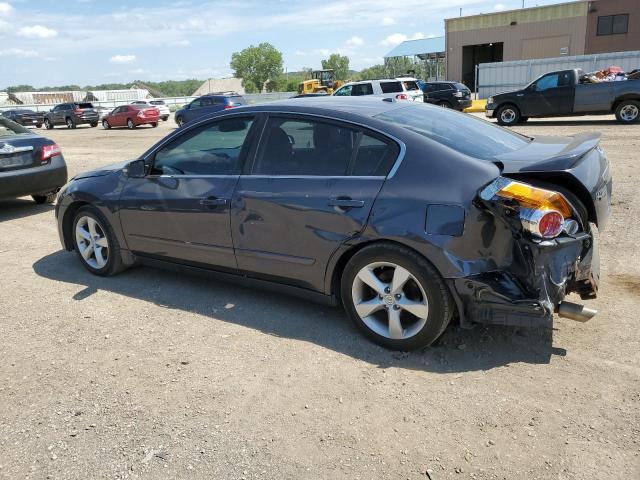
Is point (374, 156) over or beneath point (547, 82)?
over

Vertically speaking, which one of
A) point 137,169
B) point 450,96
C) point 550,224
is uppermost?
point 137,169

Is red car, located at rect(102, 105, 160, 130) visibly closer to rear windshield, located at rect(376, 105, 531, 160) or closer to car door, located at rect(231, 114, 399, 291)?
car door, located at rect(231, 114, 399, 291)

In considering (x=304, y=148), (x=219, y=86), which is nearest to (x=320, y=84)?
(x=304, y=148)

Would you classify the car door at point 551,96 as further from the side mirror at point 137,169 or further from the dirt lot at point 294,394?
the side mirror at point 137,169

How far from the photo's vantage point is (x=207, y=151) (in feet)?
14.8

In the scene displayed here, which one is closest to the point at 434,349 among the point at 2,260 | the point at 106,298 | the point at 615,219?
the point at 106,298

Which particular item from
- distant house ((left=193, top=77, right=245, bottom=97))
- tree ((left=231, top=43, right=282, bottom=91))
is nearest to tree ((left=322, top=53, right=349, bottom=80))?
tree ((left=231, top=43, right=282, bottom=91))

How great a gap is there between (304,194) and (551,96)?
609 inches

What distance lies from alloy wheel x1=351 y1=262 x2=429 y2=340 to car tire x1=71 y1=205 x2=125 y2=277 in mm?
2571

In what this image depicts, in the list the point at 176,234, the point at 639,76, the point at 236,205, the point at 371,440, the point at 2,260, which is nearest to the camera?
the point at 371,440

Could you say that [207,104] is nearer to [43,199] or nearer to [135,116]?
[135,116]

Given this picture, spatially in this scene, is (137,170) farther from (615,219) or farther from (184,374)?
(615,219)

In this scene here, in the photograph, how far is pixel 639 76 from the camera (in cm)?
1822

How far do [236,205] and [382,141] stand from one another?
121 centimetres
